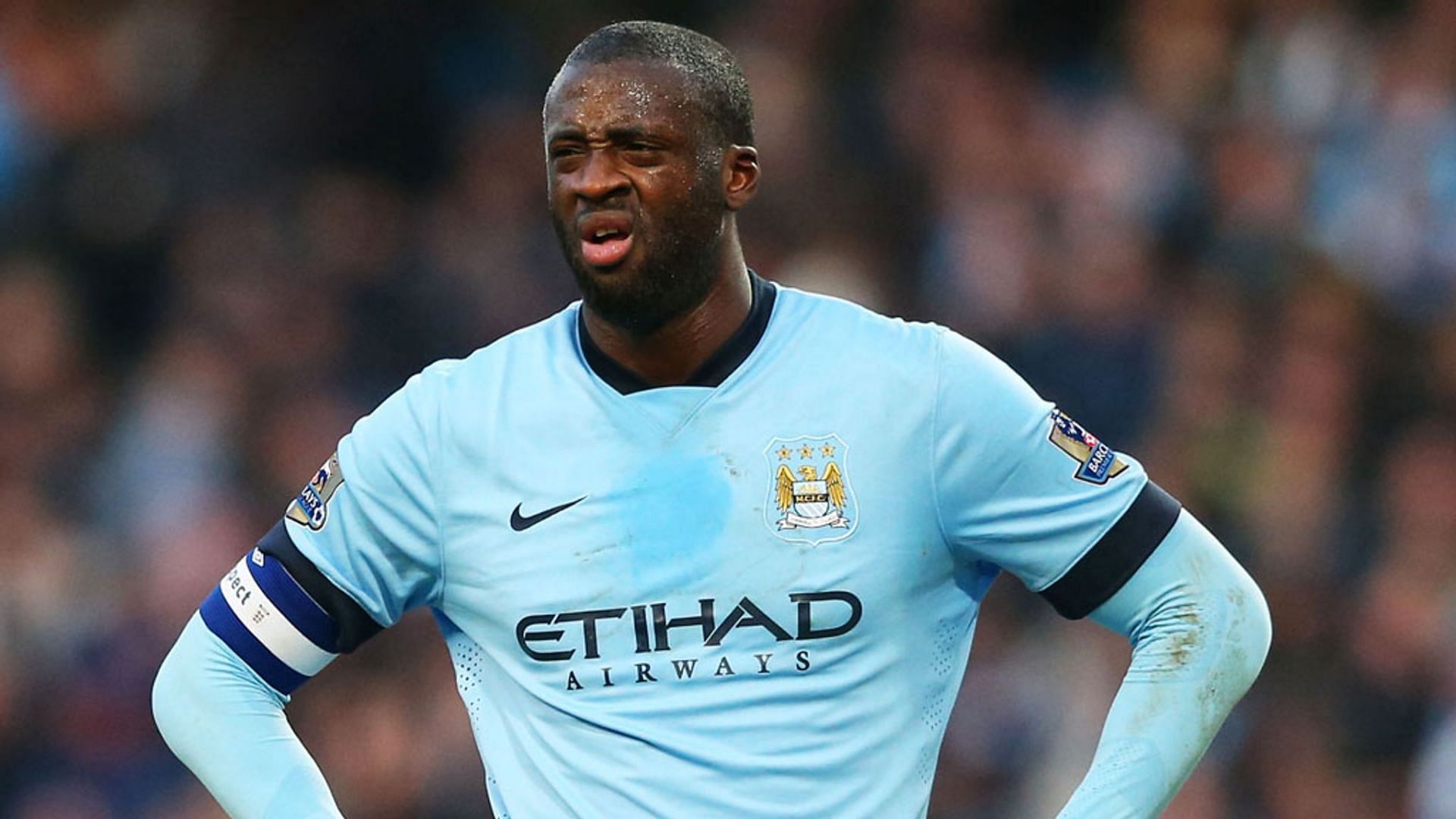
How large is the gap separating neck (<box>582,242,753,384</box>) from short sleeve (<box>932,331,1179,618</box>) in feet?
1.37

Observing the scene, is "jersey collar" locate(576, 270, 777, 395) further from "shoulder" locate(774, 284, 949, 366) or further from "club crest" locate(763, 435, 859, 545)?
"club crest" locate(763, 435, 859, 545)

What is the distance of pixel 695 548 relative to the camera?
14.2 ft

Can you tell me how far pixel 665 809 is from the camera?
424 cm

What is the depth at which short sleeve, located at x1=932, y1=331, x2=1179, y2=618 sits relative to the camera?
430 centimetres

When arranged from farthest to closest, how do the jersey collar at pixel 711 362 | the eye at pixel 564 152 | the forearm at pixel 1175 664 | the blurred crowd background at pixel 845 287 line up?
the blurred crowd background at pixel 845 287 → the jersey collar at pixel 711 362 → the eye at pixel 564 152 → the forearm at pixel 1175 664

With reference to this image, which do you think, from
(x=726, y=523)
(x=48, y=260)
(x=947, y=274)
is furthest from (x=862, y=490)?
(x=48, y=260)

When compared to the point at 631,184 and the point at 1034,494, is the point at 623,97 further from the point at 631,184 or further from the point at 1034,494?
the point at 1034,494

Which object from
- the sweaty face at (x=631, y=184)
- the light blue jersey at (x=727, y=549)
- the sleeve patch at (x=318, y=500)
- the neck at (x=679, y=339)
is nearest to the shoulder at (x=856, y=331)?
the light blue jersey at (x=727, y=549)

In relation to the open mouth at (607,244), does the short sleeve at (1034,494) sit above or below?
below

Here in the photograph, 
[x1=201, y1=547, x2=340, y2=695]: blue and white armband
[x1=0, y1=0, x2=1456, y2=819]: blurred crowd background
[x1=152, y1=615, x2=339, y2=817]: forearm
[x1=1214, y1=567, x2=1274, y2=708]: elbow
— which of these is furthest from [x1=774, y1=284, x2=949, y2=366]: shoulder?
[x1=0, y1=0, x2=1456, y2=819]: blurred crowd background

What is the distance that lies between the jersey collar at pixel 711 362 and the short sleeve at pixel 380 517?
0.97 feet

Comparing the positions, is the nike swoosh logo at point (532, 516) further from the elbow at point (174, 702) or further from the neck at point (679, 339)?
the elbow at point (174, 702)

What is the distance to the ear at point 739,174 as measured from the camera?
446 centimetres

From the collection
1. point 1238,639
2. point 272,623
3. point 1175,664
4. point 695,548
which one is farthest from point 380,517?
point 1238,639
